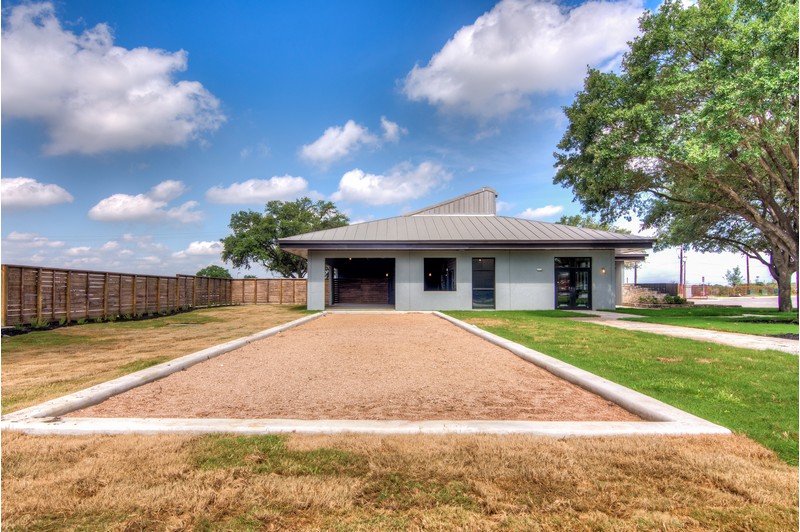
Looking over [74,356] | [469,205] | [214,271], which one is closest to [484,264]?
[469,205]

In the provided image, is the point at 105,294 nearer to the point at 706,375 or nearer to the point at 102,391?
the point at 102,391

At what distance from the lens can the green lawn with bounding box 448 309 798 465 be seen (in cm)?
362

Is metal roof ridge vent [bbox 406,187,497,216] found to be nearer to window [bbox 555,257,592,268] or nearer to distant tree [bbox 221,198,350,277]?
window [bbox 555,257,592,268]

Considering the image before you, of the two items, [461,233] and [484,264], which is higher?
[461,233]

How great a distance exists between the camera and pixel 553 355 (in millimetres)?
6938

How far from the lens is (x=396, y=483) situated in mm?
2482

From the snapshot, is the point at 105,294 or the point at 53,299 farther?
the point at 105,294

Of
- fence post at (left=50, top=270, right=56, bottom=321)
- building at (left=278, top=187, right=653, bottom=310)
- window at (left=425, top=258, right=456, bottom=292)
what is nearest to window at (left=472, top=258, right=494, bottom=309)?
building at (left=278, top=187, right=653, bottom=310)

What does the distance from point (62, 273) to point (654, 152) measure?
20.3 metres

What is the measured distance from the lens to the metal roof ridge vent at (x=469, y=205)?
25.5m

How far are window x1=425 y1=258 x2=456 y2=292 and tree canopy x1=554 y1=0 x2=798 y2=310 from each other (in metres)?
Result: 6.68

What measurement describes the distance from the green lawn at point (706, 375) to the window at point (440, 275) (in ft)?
33.2

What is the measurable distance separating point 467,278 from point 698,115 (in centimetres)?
1046

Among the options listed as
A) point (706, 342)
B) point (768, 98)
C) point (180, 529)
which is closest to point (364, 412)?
point (180, 529)
